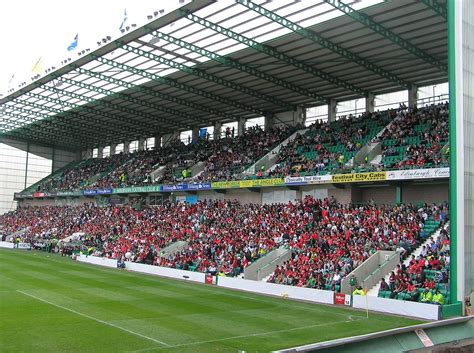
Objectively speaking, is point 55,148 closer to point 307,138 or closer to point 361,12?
point 307,138

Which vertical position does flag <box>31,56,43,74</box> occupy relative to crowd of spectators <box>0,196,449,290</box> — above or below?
above

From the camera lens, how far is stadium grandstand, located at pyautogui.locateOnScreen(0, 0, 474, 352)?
19125 mm

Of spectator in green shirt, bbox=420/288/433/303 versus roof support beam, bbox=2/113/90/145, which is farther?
roof support beam, bbox=2/113/90/145

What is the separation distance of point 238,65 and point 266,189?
9897 millimetres

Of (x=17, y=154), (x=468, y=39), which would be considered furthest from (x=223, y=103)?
(x=17, y=154)

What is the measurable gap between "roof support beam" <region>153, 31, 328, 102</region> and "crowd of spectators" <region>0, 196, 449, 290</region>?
1007 centimetres

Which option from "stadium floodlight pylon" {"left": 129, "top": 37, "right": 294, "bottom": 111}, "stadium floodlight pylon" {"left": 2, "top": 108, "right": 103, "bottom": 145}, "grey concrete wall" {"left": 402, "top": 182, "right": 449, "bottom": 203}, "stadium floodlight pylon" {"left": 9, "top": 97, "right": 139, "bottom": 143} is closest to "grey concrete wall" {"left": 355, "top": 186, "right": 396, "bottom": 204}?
"grey concrete wall" {"left": 402, "top": 182, "right": 449, "bottom": 203}

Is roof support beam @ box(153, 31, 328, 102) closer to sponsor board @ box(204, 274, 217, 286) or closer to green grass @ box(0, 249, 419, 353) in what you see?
sponsor board @ box(204, 274, 217, 286)

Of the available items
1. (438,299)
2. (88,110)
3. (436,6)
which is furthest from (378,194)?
(88,110)

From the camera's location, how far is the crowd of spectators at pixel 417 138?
29.2 metres

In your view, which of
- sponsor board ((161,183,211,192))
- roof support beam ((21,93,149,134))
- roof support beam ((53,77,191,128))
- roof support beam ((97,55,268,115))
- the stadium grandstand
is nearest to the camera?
the stadium grandstand

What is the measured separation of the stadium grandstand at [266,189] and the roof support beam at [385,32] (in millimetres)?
114

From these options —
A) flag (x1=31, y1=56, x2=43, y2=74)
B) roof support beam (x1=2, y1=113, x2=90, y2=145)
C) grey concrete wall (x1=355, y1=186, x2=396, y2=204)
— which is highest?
flag (x1=31, y1=56, x2=43, y2=74)

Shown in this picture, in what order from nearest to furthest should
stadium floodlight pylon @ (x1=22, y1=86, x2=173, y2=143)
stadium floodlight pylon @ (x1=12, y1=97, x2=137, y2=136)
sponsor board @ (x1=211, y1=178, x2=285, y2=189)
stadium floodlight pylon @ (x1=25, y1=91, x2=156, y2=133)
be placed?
sponsor board @ (x1=211, y1=178, x2=285, y2=189)
stadium floodlight pylon @ (x1=25, y1=91, x2=156, y2=133)
stadium floodlight pylon @ (x1=22, y1=86, x2=173, y2=143)
stadium floodlight pylon @ (x1=12, y1=97, x2=137, y2=136)
